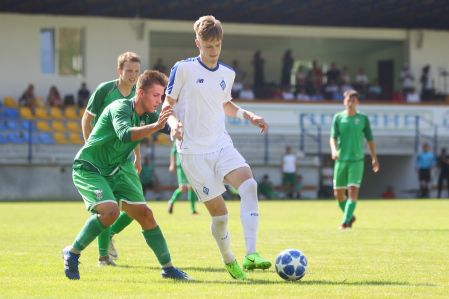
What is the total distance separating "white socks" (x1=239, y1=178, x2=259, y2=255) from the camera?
838 centimetres

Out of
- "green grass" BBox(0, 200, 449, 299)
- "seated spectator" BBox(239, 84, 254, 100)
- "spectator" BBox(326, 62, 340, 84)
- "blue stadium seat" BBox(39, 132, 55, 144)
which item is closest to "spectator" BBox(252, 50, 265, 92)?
"seated spectator" BBox(239, 84, 254, 100)

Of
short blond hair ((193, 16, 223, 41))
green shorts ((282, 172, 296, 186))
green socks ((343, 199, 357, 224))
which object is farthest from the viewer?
green shorts ((282, 172, 296, 186))

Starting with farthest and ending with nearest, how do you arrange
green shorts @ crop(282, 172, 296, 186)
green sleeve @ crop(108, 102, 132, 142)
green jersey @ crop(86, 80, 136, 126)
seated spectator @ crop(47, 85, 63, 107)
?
seated spectator @ crop(47, 85, 63, 107)
green shorts @ crop(282, 172, 296, 186)
green jersey @ crop(86, 80, 136, 126)
green sleeve @ crop(108, 102, 132, 142)

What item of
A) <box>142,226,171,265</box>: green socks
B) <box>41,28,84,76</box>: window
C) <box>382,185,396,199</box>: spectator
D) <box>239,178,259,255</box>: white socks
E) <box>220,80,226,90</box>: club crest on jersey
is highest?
<box>41,28,84,76</box>: window

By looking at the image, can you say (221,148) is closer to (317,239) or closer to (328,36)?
(317,239)

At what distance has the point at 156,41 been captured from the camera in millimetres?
42938

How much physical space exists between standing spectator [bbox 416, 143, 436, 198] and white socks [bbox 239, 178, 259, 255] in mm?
26401

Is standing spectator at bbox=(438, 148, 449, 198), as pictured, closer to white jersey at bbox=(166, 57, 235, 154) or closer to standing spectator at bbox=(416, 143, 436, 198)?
standing spectator at bbox=(416, 143, 436, 198)

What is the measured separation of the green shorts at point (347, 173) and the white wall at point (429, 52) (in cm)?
2563

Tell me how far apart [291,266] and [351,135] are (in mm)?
8004

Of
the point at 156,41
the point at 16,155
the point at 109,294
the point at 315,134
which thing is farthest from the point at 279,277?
the point at 156,41

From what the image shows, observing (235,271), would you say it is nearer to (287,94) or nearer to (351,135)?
(351,135)

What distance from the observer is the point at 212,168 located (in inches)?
337

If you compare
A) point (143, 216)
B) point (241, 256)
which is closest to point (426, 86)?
point (241, 256)
